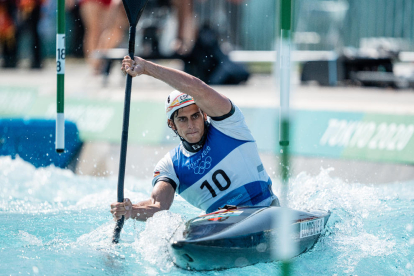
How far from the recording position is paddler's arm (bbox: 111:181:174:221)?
3.65m

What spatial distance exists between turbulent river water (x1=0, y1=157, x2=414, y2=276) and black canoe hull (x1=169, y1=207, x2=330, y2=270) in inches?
3.3

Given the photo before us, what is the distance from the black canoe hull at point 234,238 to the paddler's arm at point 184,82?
726mm

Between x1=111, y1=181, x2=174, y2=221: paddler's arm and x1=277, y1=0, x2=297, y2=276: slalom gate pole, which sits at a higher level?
x1=277, y1=0, x2=297, y2=276: slalom gate pole

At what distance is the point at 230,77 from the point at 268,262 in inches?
249

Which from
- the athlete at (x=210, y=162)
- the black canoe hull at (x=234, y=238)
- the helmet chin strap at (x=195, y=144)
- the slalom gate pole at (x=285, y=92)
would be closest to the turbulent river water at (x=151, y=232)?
the black canoe hull at (x=234, y=238)

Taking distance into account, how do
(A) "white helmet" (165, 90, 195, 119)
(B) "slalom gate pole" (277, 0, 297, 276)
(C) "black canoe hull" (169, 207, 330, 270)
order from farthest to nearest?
1. (A) "white helmet" (165, 90, 195, 119)
2. (C) "black canoe hull" (169, 207, 330, 270)
3. (B) "slalom gate pole" (277, 0, 297, 276)

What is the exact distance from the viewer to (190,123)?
4062mm

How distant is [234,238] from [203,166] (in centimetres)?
84

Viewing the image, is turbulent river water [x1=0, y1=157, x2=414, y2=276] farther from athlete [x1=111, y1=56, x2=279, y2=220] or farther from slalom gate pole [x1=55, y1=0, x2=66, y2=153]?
slalom gate pole [x1=55, y1=0, x2=66, y2=153]

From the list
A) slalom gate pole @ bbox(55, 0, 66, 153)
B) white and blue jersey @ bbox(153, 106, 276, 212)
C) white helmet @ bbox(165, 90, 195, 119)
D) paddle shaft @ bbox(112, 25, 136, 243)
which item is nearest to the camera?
paddle shaft @ bbox(112, 25, 136, 243)

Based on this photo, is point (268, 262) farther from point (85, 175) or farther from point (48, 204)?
point (85, 175)

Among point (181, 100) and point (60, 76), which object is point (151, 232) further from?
point (60, 76)

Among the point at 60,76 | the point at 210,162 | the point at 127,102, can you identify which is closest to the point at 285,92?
the point at 127,102

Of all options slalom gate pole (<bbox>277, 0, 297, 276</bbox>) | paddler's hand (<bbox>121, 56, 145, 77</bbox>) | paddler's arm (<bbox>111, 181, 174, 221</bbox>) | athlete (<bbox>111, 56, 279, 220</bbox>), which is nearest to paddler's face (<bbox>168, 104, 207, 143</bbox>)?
athlete (<bbox>111, 56, 279, 220</bbox>)
